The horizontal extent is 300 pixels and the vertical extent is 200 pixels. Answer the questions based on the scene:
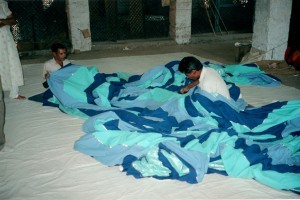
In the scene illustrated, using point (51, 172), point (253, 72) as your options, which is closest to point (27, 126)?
point (51, 172)

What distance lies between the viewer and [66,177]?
94.0 inches

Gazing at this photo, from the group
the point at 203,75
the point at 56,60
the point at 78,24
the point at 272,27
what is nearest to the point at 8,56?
the point at 56,60

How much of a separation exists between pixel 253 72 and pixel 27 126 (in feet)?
11.8

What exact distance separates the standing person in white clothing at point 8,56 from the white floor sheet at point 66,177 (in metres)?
0.71

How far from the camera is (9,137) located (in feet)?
10.1

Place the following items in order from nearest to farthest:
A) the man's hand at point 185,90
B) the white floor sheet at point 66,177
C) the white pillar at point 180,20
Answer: the white floor sheet at point 66,177
the man's hand at point 185,90
the white pillar at point 180,20

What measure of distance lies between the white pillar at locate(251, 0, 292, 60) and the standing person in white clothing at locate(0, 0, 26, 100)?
4628mm

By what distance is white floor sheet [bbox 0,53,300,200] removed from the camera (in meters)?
2.17

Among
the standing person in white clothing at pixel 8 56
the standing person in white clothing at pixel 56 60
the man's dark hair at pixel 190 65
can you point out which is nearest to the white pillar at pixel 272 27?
the man's dark hair at pixel 190 65

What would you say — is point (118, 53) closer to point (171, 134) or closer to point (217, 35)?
point (217, 35)

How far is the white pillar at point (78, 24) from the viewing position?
783 cm

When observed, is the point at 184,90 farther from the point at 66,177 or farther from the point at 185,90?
the point at 66,177

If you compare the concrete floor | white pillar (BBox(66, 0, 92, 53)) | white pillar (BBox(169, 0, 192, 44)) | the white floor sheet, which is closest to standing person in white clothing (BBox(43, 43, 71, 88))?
the white floor sheet

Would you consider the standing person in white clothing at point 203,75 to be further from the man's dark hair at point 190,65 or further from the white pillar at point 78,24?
the white pillar at point 78,24
